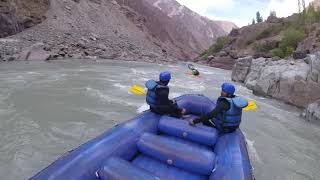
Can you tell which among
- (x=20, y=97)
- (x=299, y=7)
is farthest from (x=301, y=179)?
(x=299, y=7)

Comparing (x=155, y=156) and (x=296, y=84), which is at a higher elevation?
(x=155, y=156)

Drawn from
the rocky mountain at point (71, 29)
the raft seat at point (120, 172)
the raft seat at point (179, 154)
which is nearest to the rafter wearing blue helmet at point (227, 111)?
the raft seat at point (179, 154)

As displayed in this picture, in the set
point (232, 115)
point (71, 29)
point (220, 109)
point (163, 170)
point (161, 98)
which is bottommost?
point (163, 170)

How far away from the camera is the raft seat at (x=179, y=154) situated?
4.18m

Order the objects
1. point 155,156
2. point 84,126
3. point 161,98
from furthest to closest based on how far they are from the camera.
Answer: point 84,126 → point 161,98 → point 155,156

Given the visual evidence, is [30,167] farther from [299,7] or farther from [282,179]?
[299,7]

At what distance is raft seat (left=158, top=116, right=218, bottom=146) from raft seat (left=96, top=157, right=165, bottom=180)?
59.3 inches

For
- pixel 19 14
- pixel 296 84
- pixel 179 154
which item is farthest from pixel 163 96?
pixel 19 14

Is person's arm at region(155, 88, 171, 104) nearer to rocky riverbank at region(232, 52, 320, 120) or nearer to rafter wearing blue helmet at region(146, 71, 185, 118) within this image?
rafter wearing blue helmet at region(146, 71, 185, 118)

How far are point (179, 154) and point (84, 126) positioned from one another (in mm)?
3729

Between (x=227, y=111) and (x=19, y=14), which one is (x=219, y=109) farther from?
(x=19, y=14)

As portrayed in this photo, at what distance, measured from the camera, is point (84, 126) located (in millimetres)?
7445

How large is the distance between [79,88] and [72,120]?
446 centimetres

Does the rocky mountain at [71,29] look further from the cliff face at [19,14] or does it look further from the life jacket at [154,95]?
the life jacket at [154,95]
